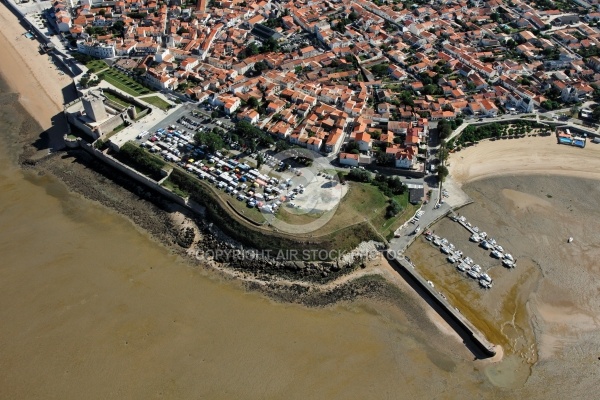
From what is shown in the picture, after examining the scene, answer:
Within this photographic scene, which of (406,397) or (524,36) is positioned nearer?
(406,397)

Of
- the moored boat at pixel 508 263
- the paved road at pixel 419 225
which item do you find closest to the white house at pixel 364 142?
the paved road at pixel 419 225

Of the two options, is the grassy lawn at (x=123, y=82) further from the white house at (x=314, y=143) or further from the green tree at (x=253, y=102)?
the white house at (x=314, y=143)

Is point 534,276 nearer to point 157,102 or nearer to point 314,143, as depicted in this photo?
point 314,143

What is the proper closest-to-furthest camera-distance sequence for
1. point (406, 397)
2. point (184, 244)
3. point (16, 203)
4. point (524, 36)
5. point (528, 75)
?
point (406, 397)
point (184, 244)
point (16, 203)
point (528, 75)
point (524, 36)

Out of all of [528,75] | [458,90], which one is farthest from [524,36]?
[458,90]

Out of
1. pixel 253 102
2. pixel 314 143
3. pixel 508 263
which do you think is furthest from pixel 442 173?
pixel 253 102

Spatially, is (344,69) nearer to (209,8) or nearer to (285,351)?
(209,8)
